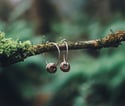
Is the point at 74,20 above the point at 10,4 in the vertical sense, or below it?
below

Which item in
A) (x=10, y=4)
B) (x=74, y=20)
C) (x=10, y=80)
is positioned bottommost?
(x=10, y=80)

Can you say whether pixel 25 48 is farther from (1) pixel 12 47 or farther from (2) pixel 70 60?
(2) pixel 70 60

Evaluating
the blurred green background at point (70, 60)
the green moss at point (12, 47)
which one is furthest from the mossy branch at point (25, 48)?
the blurred green background at point (70, 60)

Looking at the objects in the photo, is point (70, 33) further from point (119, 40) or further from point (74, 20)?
point (119, 40)

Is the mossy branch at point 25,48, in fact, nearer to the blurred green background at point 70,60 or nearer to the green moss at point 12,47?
the green moss at point 12,47

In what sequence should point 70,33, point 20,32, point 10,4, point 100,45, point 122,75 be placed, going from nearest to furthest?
point 100,45, point 122,75, point 20,32, point 70,33, point 10,4

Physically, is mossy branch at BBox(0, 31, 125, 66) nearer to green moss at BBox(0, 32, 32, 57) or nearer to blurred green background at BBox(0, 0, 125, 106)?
green moss at BBox(0, 32, 32, 57)

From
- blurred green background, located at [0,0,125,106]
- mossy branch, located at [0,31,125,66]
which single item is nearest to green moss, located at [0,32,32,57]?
mossy branch, located at [0,31,125,66]

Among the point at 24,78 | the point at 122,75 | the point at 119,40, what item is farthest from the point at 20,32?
the point at 119,40

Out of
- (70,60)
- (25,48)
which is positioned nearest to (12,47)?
(25,48)
